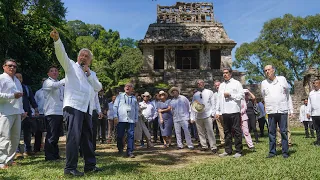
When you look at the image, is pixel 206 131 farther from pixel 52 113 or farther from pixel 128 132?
pixel 52 113

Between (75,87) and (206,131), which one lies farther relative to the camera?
(206,131)

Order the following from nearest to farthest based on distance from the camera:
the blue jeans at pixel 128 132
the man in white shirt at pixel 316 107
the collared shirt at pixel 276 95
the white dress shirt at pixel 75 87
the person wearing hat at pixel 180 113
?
the white dress shirt at pixel 75 87, the collared shirt at pixel 276 95, the blue jeans at pixel 128 132, the man in white shirt at pixel 316 107, the person wearing hat at pixel 180 113

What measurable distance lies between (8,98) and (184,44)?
21057 mm

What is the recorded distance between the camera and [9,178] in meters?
4.57

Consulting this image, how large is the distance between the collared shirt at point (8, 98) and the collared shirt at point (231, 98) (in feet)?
14.6

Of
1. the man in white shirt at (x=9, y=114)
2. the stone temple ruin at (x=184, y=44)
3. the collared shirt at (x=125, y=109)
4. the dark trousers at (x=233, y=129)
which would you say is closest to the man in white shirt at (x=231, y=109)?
the dark trousers at (x=233, y=129)

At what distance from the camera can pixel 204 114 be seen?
8.06m

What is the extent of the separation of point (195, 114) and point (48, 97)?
3974 mm

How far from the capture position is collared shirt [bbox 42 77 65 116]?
608 centimetres

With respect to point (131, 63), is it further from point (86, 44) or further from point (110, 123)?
point (110, 123)

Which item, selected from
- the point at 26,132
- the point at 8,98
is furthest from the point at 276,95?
the point at 26,132

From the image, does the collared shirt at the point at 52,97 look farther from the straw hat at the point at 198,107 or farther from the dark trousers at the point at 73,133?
the straw hat at the point at 198,107

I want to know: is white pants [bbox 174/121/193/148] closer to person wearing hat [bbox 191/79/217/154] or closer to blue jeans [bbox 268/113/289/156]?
person wearing hat [bbox 191/79/217/154]

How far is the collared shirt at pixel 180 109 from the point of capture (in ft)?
29.1
